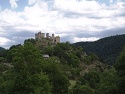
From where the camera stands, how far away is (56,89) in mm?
55844

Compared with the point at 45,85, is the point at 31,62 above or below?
above

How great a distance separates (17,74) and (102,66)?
473 ft

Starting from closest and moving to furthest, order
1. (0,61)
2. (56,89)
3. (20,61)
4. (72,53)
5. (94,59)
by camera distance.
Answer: (20,61), (56,89), (0,61), (72,53), (94,59)

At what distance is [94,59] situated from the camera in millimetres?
190625

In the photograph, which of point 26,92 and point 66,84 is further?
point 66,84

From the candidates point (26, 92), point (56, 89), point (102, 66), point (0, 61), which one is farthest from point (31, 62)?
point (102, 66)

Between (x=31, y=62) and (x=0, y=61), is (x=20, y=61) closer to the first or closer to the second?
(x=31, y=62)

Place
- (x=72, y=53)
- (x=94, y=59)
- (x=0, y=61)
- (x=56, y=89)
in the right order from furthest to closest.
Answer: (x=94, y=59) < (x=72, y=53) < (x=0, y=61) < (x=56, y=89)

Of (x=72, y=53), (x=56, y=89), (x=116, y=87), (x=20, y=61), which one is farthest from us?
(x=72, y=53)

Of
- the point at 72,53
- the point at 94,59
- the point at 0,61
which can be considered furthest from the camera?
the point at 94,59

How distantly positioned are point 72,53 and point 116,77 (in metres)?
134

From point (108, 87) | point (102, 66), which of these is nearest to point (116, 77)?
point (108, 87)

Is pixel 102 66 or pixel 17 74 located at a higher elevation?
pixel 17 74

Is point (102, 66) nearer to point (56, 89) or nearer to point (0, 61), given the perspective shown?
point (0, 61)
